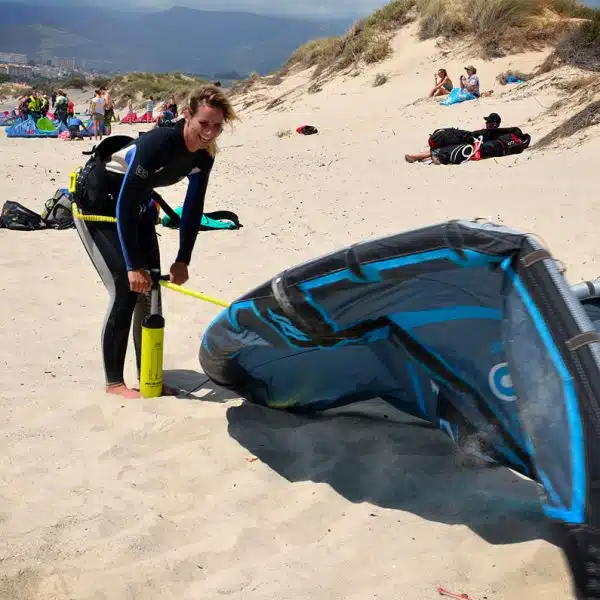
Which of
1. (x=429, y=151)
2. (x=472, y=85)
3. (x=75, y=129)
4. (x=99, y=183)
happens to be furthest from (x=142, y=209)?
(x=75, y=129)

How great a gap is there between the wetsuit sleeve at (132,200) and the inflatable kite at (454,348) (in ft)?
2.12

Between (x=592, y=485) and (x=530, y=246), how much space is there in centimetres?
76

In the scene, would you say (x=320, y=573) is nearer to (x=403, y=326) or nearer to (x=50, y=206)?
(x=403, y=326)

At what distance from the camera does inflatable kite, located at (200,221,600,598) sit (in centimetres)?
215

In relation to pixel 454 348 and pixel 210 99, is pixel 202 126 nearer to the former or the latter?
pixel 210 99

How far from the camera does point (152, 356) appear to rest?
3908 mm

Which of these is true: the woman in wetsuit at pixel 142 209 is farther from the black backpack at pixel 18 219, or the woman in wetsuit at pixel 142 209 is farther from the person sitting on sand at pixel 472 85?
the person sitting on sand at pixel 472 85

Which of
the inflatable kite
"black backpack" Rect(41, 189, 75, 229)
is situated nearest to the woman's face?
the inflatable kite

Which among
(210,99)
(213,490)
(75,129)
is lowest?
(75,129)

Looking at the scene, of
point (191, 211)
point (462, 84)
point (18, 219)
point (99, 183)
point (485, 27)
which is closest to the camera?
Result: point (99, 183)

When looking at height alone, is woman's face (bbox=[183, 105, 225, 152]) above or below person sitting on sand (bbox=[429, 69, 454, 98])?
above

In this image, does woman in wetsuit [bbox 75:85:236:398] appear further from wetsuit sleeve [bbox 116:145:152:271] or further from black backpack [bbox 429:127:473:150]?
black backpack [bbox 429:127:473:150]

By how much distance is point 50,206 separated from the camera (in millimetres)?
8086

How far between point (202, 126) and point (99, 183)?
0.67m
